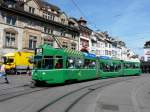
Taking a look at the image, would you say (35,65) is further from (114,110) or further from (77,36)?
(77,36)

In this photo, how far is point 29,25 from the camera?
182 feet

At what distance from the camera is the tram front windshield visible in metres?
23.5

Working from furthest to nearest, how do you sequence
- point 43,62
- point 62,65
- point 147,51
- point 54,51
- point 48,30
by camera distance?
point 147,51, point 48,30, point 62,65, point 54,51, point 43,62

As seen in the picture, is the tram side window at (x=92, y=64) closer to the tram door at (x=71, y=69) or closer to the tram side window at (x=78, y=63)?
the tram side window at (x=78, y=63)

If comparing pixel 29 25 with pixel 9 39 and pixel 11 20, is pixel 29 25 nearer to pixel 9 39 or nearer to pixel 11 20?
pixel 11 20

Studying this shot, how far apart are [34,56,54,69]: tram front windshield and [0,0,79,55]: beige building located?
27.0m

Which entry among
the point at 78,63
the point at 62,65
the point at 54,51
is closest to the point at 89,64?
the point at 78,63

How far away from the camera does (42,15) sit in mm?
59250

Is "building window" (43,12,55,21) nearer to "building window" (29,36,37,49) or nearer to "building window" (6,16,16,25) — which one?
"building window" (29,36,37,49)

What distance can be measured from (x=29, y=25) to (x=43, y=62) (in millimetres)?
32924

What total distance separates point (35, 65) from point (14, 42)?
29.7 m

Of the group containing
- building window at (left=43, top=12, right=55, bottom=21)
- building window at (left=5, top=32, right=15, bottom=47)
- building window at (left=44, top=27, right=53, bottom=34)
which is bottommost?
building window at (left=5, top=32, right=15, bottom=47)

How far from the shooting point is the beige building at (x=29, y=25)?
50.5 m

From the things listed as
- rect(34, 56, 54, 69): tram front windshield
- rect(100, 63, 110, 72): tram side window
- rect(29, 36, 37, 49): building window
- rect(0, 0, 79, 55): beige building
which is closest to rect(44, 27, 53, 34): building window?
rect(0, 0, 79, 55): beige building
